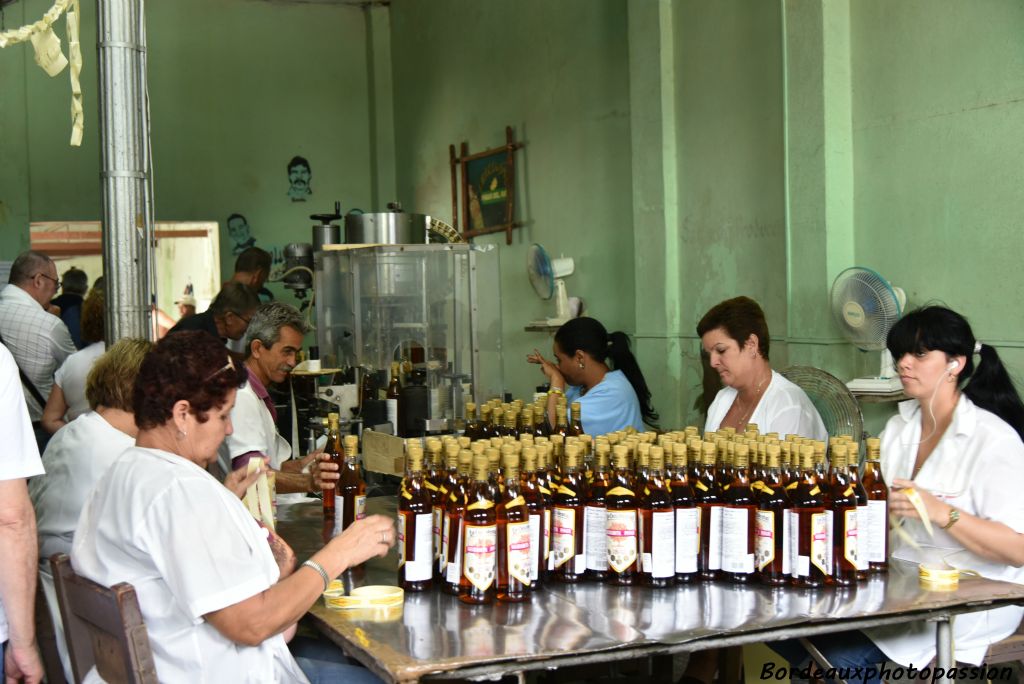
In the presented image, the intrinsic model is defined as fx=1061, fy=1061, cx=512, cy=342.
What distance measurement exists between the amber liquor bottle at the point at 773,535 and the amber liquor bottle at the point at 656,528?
20cm

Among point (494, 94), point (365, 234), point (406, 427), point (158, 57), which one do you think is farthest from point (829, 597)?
point (158, 57)

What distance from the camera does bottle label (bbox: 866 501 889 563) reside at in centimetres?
254

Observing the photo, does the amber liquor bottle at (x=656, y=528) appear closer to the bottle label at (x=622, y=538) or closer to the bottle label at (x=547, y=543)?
the bottle label at (x=622, y=538)

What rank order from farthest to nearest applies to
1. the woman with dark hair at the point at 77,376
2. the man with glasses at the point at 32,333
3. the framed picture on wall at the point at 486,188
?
the framed picture on wall at the point at 486,188 → the man with glasses at the point at 32,333 → the woman with dark hair at the point at 77,376

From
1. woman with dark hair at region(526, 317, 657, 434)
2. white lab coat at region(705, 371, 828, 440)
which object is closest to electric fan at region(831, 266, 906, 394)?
white lab coat at region(705, 371, 828, 440)

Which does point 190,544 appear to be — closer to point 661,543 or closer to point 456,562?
point 456,562

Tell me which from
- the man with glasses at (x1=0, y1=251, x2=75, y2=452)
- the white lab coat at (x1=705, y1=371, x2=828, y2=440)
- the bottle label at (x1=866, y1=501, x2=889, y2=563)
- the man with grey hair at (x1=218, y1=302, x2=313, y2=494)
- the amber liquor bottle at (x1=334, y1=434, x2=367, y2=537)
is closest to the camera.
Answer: the bottle label at (x1=866, y1=501, x2=889, y2=563)

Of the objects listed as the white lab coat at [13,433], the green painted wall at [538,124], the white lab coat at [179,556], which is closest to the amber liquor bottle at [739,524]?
the white lab coat at [179,556]

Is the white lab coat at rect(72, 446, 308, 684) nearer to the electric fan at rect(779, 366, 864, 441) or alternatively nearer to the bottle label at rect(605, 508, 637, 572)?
the bottle label at rect(605, 508, 637, 572)

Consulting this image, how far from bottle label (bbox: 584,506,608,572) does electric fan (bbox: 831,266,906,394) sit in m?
2.21

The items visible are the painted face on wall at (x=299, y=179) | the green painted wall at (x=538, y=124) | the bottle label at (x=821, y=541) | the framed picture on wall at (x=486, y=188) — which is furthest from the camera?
the painted face on wall at (x=299, y=179)

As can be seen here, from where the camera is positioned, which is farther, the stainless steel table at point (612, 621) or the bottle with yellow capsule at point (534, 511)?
the bottle with yellow capsule at point (534, 511)

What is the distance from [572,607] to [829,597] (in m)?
0.58

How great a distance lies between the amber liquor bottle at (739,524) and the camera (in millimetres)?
→ 2469
